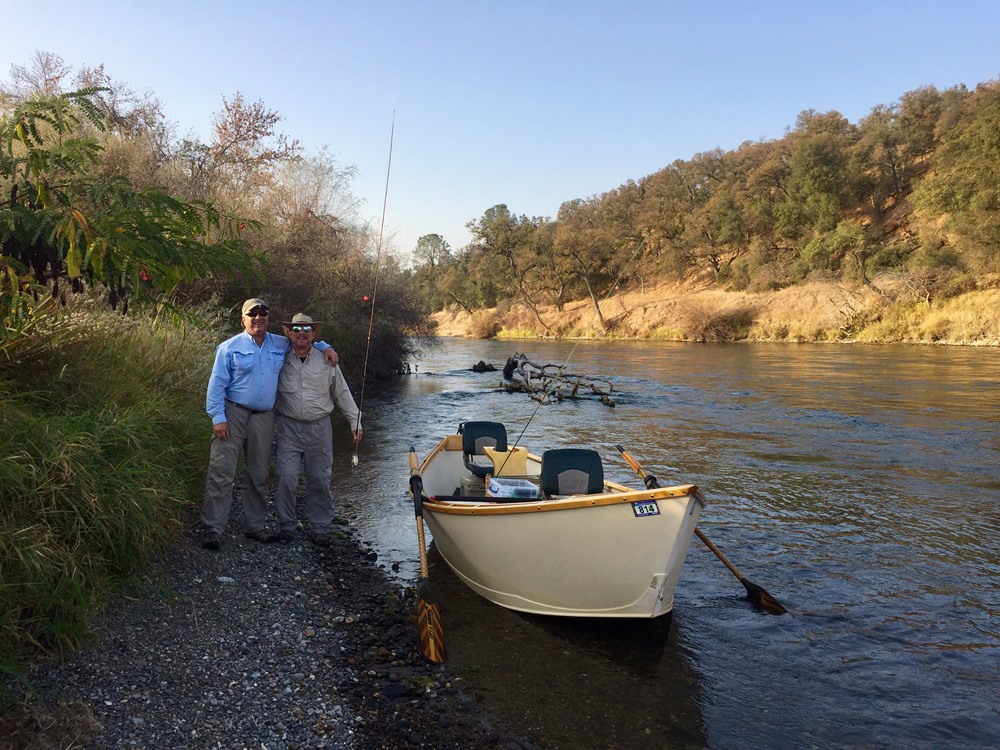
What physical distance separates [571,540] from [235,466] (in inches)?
121

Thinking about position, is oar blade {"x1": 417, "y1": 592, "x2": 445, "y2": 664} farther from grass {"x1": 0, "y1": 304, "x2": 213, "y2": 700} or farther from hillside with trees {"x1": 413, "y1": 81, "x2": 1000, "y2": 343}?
hillside with trees {"x1": 413, "y1": 81, "x2": 1000, "y2": 343}

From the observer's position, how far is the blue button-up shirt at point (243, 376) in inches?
236

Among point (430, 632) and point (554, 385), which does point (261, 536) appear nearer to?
point (430, 632)

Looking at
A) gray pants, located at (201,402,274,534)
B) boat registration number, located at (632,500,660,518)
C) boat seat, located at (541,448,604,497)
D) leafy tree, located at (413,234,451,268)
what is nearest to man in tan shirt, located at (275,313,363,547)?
gray pants, located at (201,402,274,534)

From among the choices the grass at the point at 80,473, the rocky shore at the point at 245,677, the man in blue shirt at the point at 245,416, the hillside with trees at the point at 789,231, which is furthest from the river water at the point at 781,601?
the hillside with trees at the point at 789,231

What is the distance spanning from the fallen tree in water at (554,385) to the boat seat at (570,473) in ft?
40.8

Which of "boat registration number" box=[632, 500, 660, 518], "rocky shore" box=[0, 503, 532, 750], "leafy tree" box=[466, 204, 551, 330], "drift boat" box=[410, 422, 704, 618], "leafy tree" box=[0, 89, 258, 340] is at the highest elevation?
"leafy tree" box=[466, 204, 551, 330]

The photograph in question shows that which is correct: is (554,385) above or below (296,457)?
below

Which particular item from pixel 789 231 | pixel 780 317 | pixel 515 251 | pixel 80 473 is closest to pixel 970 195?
pixel 780 317

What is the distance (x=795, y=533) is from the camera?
790 cm

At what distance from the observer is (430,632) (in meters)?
4.89

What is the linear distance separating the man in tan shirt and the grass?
91 cm

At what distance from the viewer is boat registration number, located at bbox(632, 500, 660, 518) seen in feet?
15.5

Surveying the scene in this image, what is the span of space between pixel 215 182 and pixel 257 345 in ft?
44.8
